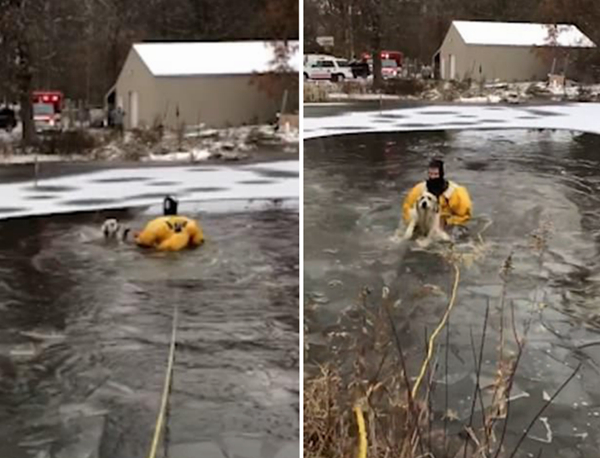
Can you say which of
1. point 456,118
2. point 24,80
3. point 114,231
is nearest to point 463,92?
point 456,118

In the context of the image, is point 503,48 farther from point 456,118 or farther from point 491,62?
point 456,118

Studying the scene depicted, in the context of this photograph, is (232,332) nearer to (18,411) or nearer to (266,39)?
(18,411)

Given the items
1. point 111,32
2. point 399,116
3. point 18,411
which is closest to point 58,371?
point 18,411

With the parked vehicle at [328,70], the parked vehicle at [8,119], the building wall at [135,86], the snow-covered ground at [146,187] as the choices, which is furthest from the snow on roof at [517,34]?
the parked vehicle at [8,119]

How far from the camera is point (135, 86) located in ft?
5.91

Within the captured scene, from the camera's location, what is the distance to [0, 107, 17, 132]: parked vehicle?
1.75 meters

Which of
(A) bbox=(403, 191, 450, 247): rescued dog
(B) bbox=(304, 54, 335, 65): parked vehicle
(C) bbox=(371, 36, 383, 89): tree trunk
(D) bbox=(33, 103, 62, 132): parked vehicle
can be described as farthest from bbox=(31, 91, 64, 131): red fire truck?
(A) bbox=(403, 191, 450, 247): rescued dog

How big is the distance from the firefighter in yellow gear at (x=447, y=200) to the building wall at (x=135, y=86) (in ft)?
1.98

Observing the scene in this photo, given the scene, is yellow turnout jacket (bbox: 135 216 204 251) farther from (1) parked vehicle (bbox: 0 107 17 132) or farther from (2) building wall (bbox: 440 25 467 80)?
(2) building wall (bbox: 440 25 467 80)

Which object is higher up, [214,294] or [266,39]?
[266,39]

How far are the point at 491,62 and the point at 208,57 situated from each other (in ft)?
2.06

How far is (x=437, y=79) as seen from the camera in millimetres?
1883

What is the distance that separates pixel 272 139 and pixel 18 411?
2.53 ft

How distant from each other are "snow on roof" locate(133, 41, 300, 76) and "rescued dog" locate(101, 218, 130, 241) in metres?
0.33
